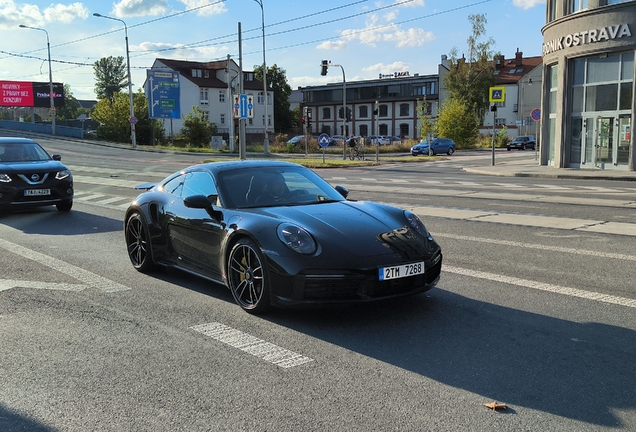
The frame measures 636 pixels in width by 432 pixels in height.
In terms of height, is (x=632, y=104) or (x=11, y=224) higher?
(x=632, y=104)

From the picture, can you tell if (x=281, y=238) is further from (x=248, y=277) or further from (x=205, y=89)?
(x=205, y=89)

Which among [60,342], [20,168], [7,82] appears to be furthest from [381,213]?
[7,82]

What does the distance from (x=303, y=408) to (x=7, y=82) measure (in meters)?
101

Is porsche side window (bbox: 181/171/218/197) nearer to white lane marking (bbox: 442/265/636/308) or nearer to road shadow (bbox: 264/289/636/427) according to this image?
road shadow (bbox: 264/289/636/427)

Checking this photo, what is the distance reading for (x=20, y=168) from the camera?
41.7 ft

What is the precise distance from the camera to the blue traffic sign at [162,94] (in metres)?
67.7

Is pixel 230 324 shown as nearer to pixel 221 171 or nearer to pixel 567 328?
pixel 221 171

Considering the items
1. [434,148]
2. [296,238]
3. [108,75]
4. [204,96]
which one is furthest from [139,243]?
[108,75]

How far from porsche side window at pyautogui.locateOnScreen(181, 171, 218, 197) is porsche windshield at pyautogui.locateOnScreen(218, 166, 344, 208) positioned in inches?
4.9

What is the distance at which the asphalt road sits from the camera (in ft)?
11.5

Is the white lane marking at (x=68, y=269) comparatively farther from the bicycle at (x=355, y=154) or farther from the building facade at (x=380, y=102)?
the building facade at (x=380, y=102)

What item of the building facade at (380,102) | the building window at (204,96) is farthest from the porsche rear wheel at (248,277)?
the building window at (204,96)

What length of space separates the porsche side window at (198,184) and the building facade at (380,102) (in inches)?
3243

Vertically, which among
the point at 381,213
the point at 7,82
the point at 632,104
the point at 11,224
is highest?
the point at 7,82
